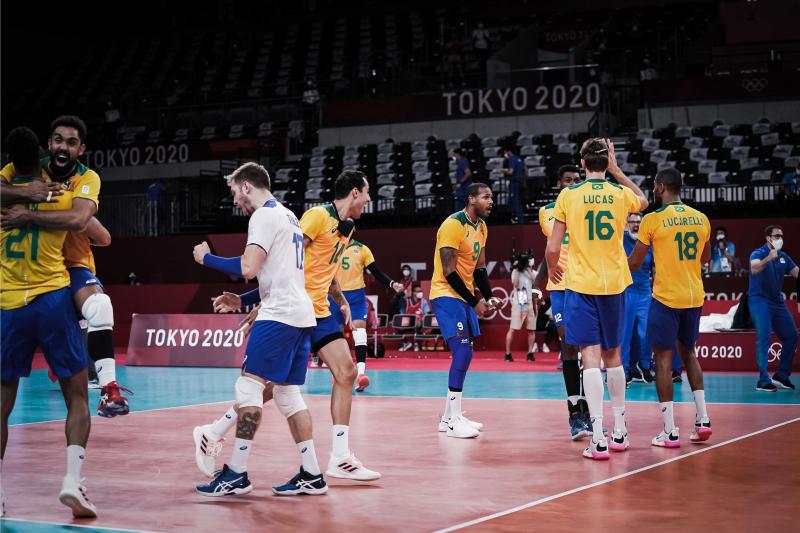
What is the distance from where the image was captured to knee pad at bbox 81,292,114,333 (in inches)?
262

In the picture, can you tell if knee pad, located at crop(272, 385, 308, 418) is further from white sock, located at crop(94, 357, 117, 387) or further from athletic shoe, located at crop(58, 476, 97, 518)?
athletic shoe, located at crop(58, 476, 97, 518)

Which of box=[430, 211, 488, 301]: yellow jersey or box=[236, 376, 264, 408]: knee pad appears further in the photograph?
box=[430, 211, 488, 301]: yellow jersey

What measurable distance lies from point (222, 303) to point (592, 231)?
3289 millimetres

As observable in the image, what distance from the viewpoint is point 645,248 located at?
9.23 meters

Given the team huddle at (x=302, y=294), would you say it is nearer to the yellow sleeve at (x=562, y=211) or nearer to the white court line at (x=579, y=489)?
the yellow sleeve at (x=562, y=211)

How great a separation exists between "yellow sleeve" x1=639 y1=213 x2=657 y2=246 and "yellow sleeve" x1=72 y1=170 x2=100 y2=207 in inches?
196

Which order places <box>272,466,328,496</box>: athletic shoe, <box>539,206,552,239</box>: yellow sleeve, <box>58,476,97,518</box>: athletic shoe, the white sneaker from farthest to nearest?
<box>539,206,552,239</box>: yellow sleeve < the white sneaker < <box>272,466,328,496</box>: athletic shoe < <box>58,476,97,518</box>: athletic shoe

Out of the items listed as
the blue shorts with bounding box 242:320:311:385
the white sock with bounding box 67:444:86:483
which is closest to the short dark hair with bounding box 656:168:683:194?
the blue shorts with bounding box 242:320:311:385

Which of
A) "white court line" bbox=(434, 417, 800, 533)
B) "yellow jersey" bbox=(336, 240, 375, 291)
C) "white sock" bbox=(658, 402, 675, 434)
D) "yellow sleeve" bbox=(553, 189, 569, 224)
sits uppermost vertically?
"yellow sleeve" bbox=(553, 189, 569, 224)

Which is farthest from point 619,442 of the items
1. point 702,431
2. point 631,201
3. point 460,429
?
point 631,201

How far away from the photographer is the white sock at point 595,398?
8203 millimetres

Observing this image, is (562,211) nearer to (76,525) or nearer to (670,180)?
(670,180)

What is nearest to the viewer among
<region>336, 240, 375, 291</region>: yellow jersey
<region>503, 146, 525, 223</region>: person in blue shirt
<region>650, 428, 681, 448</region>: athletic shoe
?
<region>650, 428, 681, 448</region>: athletic shoe

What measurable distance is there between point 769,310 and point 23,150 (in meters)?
10.9
